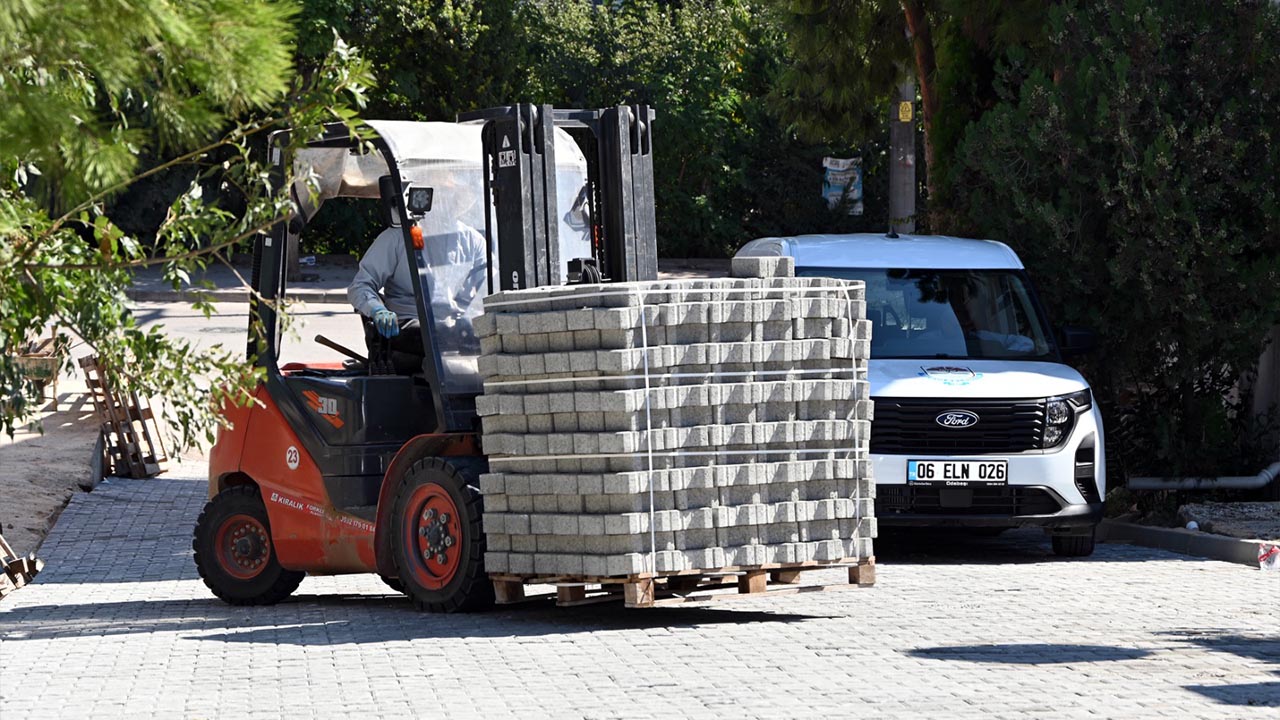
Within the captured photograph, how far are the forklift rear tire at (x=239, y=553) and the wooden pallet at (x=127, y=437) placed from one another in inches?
361

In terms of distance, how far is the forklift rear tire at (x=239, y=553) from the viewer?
36.1ft

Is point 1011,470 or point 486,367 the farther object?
point 1011,470

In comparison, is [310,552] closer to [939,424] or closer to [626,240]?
[626,240]

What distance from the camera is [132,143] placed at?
4.79m

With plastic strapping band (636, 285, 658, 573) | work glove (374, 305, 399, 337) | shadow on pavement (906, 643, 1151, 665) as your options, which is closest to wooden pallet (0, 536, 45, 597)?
work glove (374, 305, 399, 337)

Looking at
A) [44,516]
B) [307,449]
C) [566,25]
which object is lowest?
[44,516]

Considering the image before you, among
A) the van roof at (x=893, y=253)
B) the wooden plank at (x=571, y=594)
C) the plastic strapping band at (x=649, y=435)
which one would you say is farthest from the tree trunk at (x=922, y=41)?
the wooden plank at (x=571, y=594)

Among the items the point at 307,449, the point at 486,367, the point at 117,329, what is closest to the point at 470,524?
the point at 486,367

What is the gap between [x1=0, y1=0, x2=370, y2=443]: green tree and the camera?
443cm

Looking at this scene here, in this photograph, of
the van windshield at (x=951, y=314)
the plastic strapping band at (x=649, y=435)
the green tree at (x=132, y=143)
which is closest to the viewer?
the green tree at (x=132, y=143)

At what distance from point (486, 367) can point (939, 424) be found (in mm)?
4127

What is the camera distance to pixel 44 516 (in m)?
16.7

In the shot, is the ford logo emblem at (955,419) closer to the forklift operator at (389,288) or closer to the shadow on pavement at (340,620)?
the shadow on pavement at (340,620)

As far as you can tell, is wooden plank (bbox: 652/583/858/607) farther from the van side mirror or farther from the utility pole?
the utility pole
